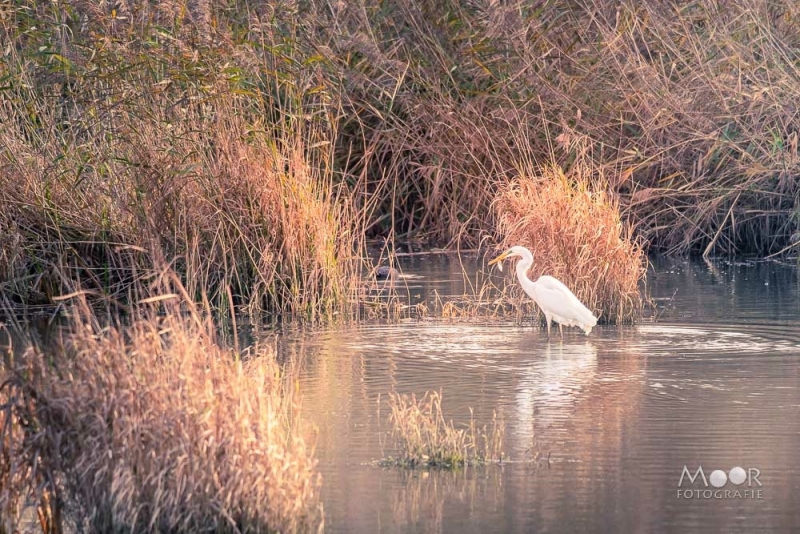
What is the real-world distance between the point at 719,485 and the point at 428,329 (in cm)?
496

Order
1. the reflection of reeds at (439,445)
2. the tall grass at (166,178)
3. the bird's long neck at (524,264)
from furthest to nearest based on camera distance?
the tall grass at (166,178) → the bird's long neck at (524,264) → the reflection of reeds at (439,445)

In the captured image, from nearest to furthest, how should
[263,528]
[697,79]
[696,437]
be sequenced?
[263,528]
[696,437]
[697,79]

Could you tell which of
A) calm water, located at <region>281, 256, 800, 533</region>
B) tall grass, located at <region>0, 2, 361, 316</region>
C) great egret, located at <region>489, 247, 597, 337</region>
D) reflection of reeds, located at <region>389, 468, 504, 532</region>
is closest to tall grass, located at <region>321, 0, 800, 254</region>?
tall grass, located at <region>0, 2, 361, 316</region>

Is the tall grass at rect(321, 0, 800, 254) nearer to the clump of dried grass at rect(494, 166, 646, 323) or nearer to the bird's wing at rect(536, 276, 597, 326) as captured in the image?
the clump of dried grass at rect(494, 166, 646, 323)

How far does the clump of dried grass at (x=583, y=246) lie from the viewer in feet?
36.6

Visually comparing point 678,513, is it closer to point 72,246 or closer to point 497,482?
point 497,482

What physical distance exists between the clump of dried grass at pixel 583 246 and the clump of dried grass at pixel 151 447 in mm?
5965

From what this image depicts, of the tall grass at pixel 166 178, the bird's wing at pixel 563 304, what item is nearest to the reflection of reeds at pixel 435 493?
the bird's wing at pixel 563 304

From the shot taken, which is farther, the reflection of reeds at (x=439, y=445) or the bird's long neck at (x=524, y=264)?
the bird's long neck at (x=524, y=264)

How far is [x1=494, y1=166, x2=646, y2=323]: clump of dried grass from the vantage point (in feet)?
36.6

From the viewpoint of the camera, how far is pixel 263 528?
17.3ft

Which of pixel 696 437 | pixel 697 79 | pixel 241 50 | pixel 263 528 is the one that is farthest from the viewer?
pixel 697 79

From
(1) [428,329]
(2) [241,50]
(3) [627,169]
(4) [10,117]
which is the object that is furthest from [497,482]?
(3) [627,169]

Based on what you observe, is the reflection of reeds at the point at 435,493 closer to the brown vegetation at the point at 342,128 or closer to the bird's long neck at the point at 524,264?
the brown vegetation at the point at 342,128
